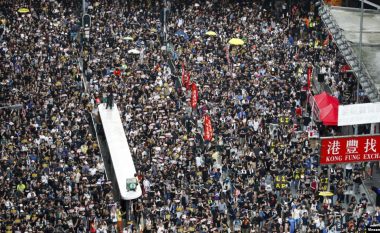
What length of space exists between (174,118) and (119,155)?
4.87 meters

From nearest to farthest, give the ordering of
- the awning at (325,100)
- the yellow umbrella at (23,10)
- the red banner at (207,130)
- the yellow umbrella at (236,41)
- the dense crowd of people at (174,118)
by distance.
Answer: the dense crowd of people at (174,118) → the red banner at (207,130) → the awning at (325,100) → the yellow umbrella at (236,41) → the yellow umbrella at (23,10)

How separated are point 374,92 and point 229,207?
10.7 m

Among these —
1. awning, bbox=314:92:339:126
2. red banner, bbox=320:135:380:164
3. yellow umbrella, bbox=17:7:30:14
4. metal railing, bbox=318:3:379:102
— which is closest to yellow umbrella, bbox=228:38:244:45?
metal railing, bbox=318:3:379:102

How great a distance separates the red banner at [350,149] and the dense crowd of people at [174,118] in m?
4.81

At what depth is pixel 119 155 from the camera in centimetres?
6053

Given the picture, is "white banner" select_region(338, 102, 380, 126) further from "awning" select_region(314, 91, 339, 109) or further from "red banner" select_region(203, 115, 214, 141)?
"red banner" select_region(203, 115, 214, 141)

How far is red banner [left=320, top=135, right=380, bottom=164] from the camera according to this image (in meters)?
50.3

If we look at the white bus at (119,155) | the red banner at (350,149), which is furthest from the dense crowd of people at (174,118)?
the red banner at (350,149)

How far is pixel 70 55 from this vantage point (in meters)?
72.1

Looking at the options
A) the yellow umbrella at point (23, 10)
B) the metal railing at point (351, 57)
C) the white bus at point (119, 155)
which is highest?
the yellow umbrella at point (23, 10)

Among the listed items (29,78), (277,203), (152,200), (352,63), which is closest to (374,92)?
(352,63)

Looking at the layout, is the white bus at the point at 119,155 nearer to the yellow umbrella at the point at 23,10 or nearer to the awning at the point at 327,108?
the awning at the point at 327,108

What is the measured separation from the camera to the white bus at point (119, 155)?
57.0 metres

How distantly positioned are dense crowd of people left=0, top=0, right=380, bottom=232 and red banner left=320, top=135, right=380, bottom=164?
189 inches
